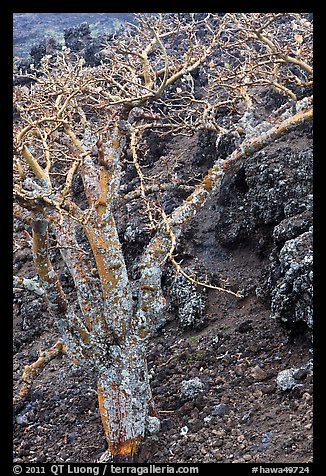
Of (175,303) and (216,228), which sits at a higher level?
(216,228)

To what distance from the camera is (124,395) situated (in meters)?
6.41

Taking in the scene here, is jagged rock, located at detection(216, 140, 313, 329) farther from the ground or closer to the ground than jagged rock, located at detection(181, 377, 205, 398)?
farther from the ground

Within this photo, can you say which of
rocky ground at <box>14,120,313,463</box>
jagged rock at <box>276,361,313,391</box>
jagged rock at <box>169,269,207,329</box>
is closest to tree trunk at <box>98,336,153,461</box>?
rocky ground at <box>14,120,313,463</box>

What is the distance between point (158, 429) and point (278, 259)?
396 centimetres

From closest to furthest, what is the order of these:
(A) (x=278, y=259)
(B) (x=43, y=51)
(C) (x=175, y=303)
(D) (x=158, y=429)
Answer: (D) (x=158, y=429) → (A) (x=278, y=259) → (C) (x=175, y=303) → (B) (x=43, y=51)

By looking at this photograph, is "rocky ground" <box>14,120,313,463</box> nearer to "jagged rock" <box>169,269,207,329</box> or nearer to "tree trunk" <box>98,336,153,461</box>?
"jagged rock" <box>169,269,207,329</box>

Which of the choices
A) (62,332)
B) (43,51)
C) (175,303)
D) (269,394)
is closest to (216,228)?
(175,303)

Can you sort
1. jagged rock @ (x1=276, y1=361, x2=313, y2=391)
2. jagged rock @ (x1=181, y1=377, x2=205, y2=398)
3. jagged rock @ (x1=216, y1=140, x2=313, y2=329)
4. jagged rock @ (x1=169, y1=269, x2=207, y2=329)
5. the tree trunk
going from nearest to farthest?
the tree trunk, jagged rock @ (x1=276, y1=361, x2=313, y2=391), jagged rock @ (x1=181, y1=377, x2=205, y2=398), jagged rock @ (x1=216, y1=140, x2=313, y2=329), jagged rock @ (x1=169, y1=269, x2=207, y2=329)

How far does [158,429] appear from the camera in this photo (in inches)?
273

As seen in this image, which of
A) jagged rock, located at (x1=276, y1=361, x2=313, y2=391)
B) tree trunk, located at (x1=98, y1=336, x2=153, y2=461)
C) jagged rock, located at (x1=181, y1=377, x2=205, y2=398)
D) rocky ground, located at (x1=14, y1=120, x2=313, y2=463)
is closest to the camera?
tree trunk, located at (x1=98, y1=336, x2=153, y2=461)

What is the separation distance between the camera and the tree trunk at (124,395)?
21.0 feet

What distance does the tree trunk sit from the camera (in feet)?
21.0

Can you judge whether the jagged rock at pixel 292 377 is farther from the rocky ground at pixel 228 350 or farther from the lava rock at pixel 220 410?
the lava rock at pixel 220 410
